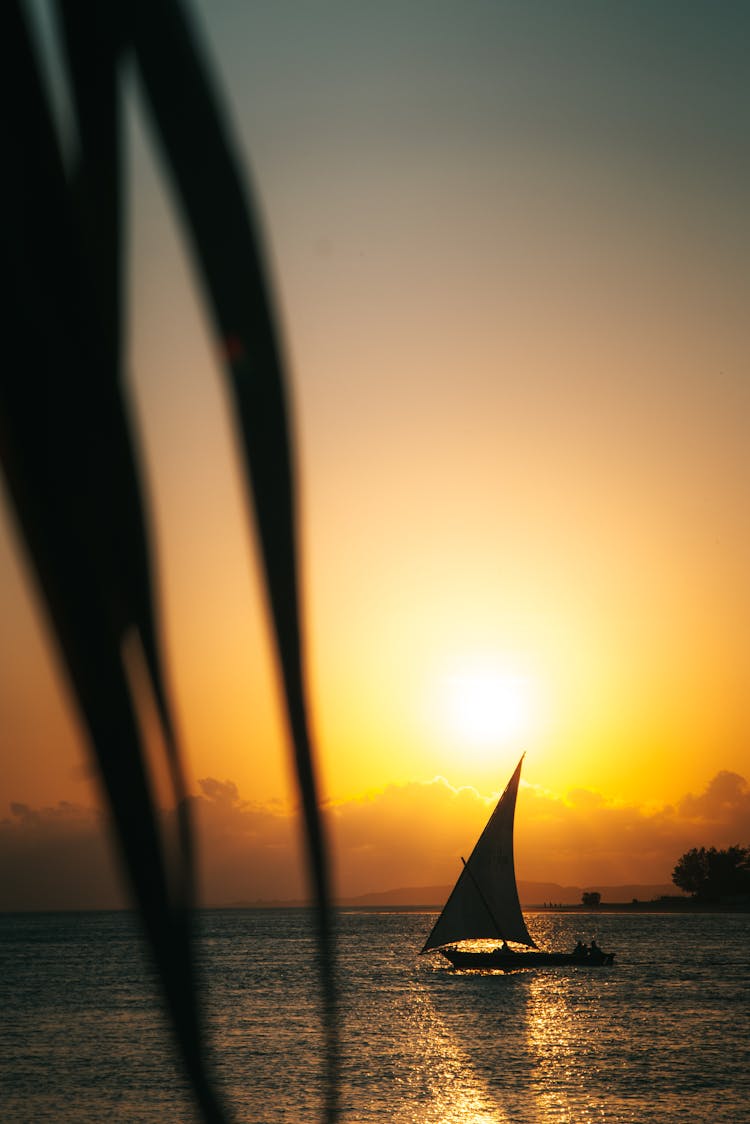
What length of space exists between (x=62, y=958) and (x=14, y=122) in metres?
129

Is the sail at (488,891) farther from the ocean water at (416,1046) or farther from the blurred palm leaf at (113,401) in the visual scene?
the blurred palm leaf at (113,401)

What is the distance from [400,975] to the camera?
93.9m

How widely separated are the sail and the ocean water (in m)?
4.70

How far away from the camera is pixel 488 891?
62.0 meters

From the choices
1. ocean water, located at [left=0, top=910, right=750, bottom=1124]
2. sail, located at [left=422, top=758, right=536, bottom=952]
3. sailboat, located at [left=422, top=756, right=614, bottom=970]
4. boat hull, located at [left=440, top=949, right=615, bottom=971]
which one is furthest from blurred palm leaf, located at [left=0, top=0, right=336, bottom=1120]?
boat hull, located at [left=440, top=949, right=615, bottom=971]

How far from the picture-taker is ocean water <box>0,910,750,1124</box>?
39.1 m

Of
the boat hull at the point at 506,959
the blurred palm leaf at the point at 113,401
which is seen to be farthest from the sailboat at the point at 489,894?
the blurred palm leaf at the point at 113,401

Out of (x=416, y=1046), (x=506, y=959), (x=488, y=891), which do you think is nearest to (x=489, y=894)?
(x=488, y=891)

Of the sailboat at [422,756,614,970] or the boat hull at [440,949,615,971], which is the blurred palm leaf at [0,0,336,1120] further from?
the boat hull at [440,949,615,971]

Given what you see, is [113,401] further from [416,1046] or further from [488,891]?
[488,891]

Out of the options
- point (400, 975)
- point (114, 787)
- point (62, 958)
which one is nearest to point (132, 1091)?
point (114, 787)

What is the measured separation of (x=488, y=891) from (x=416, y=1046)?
1100 cm

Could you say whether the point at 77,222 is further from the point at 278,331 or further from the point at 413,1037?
the point at 413,1037

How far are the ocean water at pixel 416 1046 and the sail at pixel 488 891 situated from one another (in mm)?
4702
